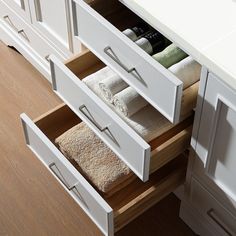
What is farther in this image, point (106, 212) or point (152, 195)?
point (152, 195)

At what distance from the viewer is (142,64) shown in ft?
4.28

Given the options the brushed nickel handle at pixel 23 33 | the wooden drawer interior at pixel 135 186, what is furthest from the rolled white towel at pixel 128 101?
the brushed nickel handle at pixel 23 33

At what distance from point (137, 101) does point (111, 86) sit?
8 cm

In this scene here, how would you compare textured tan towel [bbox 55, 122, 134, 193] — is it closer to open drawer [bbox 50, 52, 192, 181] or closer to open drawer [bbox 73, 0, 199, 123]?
open drawer [bbox 50, 52, 192, 181]

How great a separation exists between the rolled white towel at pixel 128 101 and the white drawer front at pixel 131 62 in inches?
2.1

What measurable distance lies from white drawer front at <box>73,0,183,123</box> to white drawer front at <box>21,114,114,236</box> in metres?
0.27

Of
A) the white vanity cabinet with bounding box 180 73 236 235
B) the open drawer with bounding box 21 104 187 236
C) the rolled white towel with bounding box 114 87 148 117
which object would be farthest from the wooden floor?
the rolled white towel with bounding box 114 87 148 117

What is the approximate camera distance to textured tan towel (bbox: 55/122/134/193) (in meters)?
1.53

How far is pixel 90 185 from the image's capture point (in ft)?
4.70

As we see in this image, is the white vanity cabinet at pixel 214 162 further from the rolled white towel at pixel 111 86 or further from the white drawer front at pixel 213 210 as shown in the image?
the rolled white towel at pixel 111 86

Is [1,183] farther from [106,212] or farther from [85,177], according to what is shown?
[106,212]

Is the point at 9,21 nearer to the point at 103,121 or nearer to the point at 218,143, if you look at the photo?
the point at 103,121

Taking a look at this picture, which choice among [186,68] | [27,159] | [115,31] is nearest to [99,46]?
[115,31]

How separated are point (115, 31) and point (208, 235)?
27.4 inches
